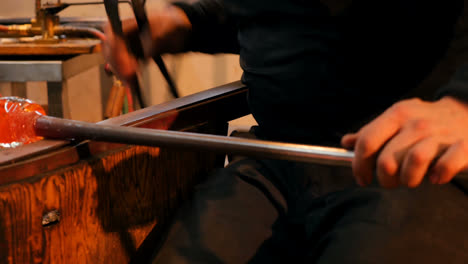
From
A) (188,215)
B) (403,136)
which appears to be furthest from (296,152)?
(188,215)

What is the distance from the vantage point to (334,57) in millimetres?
741

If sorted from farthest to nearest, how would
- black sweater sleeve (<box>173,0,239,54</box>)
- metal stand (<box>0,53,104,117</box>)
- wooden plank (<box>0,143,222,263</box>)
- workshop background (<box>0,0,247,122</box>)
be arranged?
1. workshop background (<box>0,0,247,122</box>)
2. metal stand (<box>0,53,104,117</box>)
3. black sweater sleeve (<box>173,0,239,54</box>)
4. wooden plank (<box>0,143,222,263</box>)

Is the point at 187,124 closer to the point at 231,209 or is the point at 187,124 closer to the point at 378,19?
the point at 231,209

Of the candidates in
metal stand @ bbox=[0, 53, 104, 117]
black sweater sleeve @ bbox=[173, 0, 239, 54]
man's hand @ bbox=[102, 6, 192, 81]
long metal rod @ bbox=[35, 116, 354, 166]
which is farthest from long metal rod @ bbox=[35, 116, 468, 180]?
metal stand @ bbox=[0, 53, 104, 117]

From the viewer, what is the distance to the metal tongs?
0.66 metres

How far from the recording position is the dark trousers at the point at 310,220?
1.71ft

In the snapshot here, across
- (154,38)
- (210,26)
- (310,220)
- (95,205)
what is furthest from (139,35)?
(310,220)

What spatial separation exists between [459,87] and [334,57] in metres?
0.24

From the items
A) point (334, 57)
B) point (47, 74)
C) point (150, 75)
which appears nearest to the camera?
point (334, 57)

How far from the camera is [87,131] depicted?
0.65 meters

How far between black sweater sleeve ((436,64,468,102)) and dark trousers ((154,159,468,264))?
111 millimetres

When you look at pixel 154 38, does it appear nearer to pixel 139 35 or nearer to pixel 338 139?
pixel 139 35

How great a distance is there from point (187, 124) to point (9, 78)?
40.9 inches

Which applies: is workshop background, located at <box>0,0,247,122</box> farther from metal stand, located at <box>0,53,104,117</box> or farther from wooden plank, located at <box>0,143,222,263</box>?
wooden plank, located at <box>0,143,222,263</box>
